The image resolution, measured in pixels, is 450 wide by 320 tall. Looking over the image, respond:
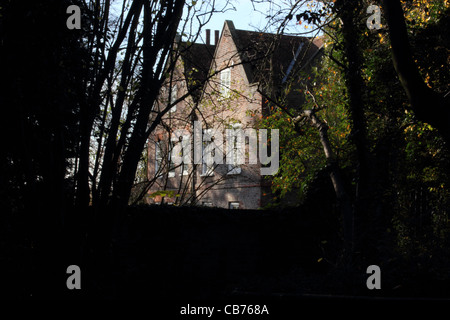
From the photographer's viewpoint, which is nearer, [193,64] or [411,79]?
[411,79]

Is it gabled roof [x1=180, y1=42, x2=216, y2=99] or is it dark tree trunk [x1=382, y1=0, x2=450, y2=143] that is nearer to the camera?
dark tree trunk [x1=382, y1=0, x2=450, y2=143]

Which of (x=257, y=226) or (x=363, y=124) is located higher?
(x=363, y=124)

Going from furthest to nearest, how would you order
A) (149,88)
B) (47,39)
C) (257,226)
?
(257,226)
(149,88)
(47,39)

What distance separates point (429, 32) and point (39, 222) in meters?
8.02

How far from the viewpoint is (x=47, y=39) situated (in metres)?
6.79

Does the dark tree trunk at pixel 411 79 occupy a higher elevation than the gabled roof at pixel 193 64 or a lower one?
lower

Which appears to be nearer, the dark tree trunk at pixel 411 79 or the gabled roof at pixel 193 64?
the dark tree trunk at pixel 411 79

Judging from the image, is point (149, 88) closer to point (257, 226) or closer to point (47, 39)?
point (47, 39)

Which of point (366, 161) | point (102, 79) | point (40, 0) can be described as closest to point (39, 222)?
→ point (102, 79)

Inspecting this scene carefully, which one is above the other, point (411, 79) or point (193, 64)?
point (193, 64)

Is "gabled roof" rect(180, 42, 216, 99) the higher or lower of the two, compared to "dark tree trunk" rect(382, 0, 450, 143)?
higher
